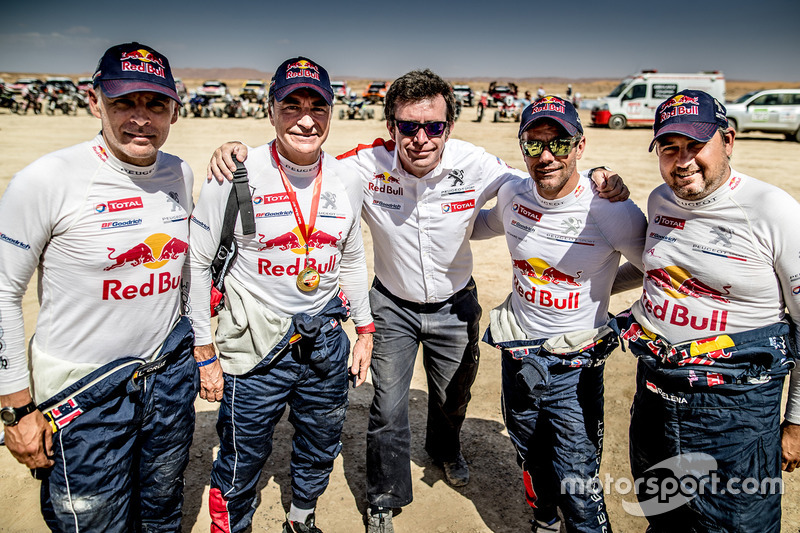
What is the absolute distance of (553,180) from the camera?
2.76m

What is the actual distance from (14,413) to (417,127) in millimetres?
2385

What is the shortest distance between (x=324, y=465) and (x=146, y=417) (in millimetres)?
1035

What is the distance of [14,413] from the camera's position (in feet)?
7.07

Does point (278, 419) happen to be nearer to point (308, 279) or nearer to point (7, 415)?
point (308, 279)

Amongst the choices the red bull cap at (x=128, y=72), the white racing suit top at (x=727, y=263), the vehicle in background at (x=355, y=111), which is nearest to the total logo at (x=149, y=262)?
the red bull cap at (x=128, y=72)

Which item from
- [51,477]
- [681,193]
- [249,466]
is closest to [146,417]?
[51,477]

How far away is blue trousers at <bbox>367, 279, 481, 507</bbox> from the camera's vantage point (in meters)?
3.28

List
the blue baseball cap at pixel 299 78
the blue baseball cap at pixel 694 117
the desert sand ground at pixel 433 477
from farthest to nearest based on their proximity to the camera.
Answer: the desert sand ground at pixel 433 477
the blue baseball cap at pixel 299 78
the blue baseball cap at pixel 694 117

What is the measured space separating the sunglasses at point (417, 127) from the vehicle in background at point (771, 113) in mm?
21114

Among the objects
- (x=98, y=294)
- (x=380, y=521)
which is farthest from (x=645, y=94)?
(x=98, y=294)

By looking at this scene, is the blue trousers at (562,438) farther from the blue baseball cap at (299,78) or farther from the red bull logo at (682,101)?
the blue baseball cap at (299,78)

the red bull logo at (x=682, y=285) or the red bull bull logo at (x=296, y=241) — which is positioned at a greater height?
the red bull bull logo at (x=296, y=241)

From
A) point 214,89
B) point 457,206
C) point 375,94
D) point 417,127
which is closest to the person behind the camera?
point 417,127

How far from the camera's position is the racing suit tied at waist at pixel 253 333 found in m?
2.74
